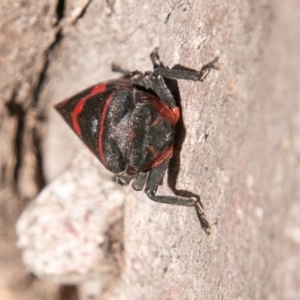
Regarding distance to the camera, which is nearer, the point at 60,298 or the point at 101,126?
the point at 101,126

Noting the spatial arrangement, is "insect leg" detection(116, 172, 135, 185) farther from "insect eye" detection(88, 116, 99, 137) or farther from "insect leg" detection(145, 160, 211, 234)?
"insect eye" detection(88, 116, 99, 137)

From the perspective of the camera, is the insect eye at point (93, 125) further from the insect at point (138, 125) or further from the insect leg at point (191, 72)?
the insect leg at point (191, 72)

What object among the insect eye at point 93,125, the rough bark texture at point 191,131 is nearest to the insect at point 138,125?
the insect eye at point 93,125

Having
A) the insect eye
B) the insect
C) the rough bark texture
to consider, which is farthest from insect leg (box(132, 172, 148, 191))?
the insect eye

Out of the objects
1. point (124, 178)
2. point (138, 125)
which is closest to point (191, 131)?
point (138, 125)

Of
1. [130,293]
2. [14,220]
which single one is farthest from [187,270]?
[14,220]

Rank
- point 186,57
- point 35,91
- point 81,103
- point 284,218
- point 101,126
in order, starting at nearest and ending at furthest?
point 186,57 → point 101,126 → point 81,103 → point 35,91 → point 284,218

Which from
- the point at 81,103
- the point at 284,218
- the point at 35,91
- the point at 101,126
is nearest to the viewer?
the point at 101,126

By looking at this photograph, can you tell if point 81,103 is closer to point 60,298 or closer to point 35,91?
point 35,91
